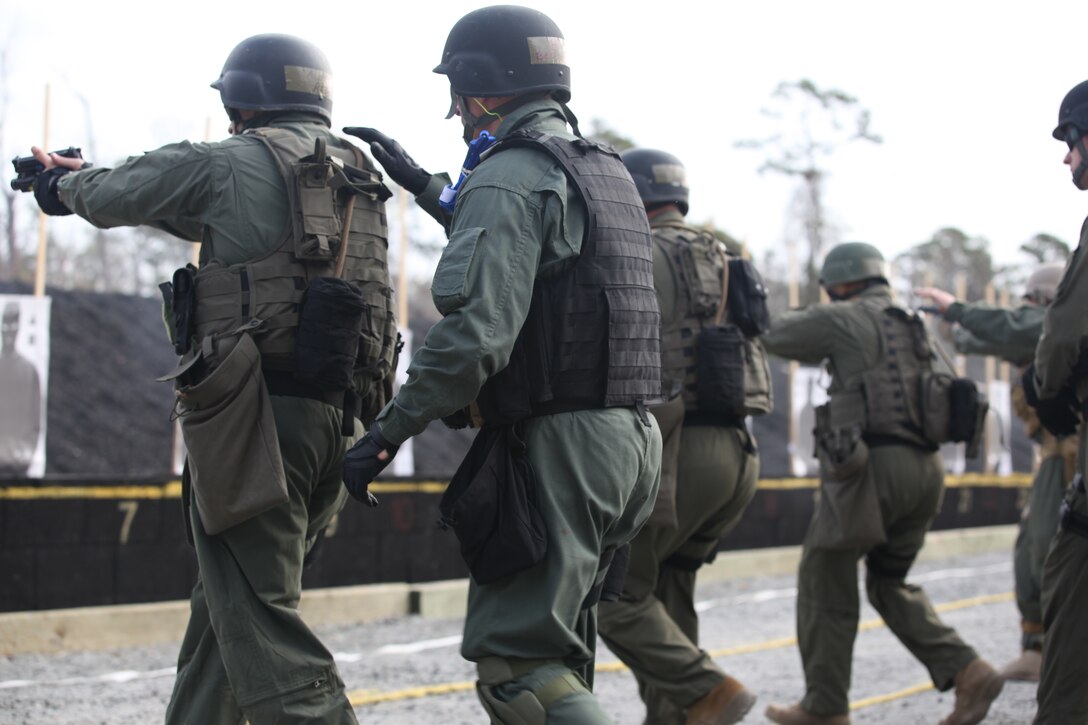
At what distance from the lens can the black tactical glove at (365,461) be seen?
3326 millimetres

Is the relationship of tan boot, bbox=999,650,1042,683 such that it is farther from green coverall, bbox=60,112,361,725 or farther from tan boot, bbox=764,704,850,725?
green coverall, bbox=60,112,361,725

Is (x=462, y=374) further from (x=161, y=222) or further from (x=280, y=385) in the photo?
(x=161, y=222)

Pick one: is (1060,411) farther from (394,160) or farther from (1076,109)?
(394,160)

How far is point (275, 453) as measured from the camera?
4047 millimetres

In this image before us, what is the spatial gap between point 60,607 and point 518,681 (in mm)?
5048

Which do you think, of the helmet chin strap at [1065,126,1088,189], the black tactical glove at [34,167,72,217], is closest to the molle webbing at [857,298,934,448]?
the helmet chin strap at [1065,126,1088,189]

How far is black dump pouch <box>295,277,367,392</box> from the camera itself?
163 inches

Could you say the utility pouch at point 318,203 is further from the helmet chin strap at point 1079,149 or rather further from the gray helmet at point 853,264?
the gray helmet at point 853,264

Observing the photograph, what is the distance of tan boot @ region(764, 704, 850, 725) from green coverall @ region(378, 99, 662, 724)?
2877mm

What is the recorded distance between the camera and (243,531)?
4094mm

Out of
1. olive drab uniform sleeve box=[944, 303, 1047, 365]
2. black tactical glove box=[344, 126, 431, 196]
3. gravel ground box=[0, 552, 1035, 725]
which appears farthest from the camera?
olive drab uniform sleeve box=[944, 303, 1047, 365]

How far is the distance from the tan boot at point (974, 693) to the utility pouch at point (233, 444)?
3483 millimetres

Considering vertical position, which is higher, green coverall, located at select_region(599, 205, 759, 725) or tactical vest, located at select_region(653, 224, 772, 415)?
tactical vest, located at select_region(653, 224, 772, 415)

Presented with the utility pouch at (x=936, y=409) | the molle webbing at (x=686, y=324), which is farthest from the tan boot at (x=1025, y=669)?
the molle webbing at (x=686, y=324)
